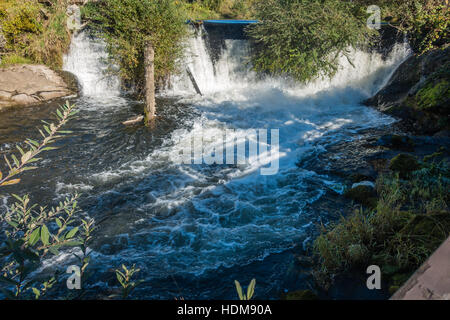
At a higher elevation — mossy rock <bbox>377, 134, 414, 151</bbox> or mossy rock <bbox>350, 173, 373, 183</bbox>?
mossy rock <bbox>377, 134, 414, 151</bbox>

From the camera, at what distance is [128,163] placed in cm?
712

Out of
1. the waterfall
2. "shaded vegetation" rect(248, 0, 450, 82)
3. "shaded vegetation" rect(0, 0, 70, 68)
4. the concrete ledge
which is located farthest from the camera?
the waterfall

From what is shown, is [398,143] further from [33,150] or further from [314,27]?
[33,150]

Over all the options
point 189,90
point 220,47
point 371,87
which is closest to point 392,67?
point 371,87

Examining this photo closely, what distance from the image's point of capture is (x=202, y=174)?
679cm

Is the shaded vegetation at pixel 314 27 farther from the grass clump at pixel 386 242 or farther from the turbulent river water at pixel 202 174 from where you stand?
the grass clump at pixel 386 242

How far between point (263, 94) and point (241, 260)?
9455 mm

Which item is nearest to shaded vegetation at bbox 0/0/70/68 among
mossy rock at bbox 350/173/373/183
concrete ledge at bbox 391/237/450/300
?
mossy rock at bbox 350/173/373/183

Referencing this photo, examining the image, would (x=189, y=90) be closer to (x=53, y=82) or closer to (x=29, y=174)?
(x=53, y=82)

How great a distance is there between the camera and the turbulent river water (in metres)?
4.13

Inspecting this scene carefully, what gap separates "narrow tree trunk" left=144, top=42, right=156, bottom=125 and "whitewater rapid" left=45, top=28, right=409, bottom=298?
86 centimetres

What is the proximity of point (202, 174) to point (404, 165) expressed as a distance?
435 cm

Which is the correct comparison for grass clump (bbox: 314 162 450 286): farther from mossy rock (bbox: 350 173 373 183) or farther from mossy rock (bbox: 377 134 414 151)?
mossy rock (bbox: 377 134 414 151)
